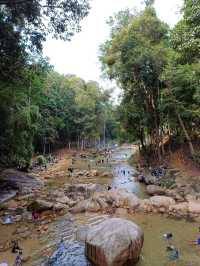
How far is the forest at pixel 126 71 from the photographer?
423 inches

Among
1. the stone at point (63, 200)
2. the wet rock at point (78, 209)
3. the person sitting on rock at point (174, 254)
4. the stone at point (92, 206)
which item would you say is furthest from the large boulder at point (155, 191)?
the person sitting on rock at point (174, 254)

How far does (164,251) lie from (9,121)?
1122cm

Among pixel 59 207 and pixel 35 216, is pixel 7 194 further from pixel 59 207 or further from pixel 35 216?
pixel 35 216

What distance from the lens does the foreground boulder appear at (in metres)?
7.33

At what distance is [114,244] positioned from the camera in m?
7.47

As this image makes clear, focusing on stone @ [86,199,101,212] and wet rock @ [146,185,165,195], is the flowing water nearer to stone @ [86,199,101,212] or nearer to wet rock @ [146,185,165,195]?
stone @ [86,199,101,212]

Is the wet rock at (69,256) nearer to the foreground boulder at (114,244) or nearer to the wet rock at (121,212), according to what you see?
the foreground boulder at (114,244)

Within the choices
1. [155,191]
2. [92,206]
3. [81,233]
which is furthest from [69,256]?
[155,191]

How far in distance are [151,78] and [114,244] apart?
1733 cm

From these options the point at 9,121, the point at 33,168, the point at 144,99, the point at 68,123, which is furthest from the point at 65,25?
the point at 68,123

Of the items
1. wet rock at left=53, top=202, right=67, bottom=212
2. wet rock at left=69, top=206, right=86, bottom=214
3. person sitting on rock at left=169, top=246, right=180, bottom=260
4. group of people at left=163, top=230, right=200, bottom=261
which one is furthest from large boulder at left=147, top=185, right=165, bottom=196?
person sitting on rock at left=169, top=246, right=180, bottom=260

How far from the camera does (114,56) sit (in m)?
23.5

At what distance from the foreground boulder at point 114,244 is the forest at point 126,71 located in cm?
676

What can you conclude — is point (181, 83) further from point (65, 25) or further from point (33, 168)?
point (33, 168)
